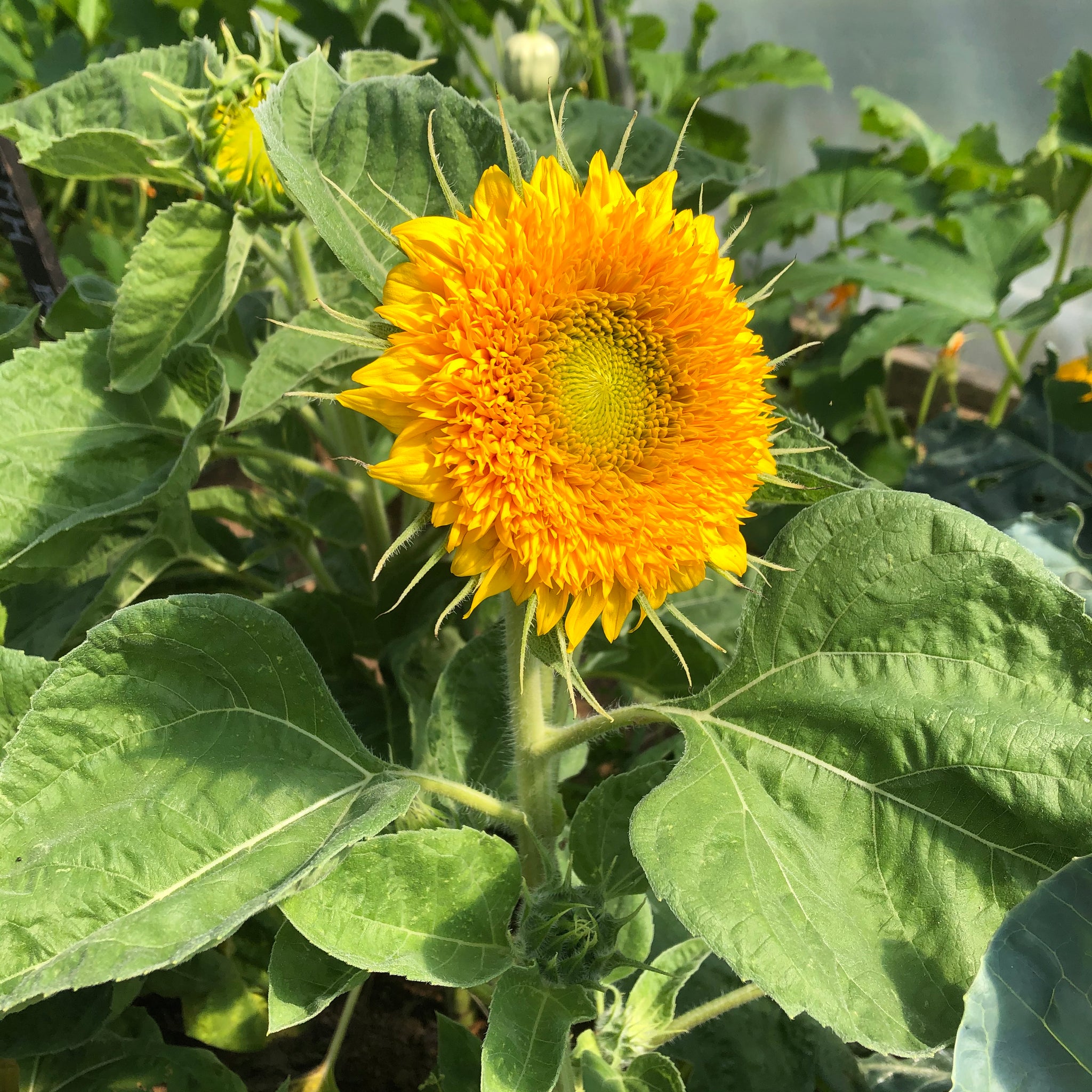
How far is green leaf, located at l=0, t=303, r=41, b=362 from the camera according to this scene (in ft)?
2.89

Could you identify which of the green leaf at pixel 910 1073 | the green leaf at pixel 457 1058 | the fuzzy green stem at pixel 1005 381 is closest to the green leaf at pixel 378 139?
the green leaf at pixel 457 1058

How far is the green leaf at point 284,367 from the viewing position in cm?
68

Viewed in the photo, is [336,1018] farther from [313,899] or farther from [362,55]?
[362,55]

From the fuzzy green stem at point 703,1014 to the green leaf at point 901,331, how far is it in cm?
82

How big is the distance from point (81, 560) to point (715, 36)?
1999 millimetres

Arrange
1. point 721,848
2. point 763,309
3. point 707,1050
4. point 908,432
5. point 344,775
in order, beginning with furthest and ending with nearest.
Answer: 1. point 908,432
2. point 763,309
3. point 707,1050
4. point 344,775
5. point 721,848

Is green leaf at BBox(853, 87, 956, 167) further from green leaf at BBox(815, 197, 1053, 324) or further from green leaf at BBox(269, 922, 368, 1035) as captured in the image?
green leaf at BBox(269, 922, 368, 1035)

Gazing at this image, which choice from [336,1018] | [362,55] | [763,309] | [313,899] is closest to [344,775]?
[313,899]

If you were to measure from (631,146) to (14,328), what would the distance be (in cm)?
→ 63

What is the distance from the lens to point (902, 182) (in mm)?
1452

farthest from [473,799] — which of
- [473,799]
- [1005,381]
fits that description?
[1005,381]

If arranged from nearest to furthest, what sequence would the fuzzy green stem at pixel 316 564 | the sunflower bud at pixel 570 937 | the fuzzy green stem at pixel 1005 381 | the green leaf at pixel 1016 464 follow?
the sunflower bud at pixel 570 937 → the fuzzy green stem at pixel 316 564 → the green leaf at pixel 1016 464 → the fuzzy green stem at pixel 1005 381

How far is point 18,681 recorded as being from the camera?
24.5 inches

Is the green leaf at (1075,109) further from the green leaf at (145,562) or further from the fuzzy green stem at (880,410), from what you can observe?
the green leaf at (145,562)
